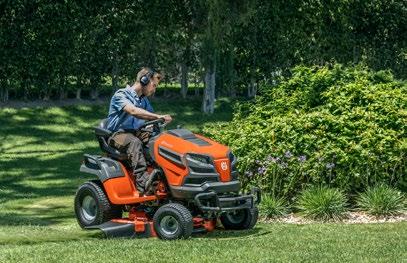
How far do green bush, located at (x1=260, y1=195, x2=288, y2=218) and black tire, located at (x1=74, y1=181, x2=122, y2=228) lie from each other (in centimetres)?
184

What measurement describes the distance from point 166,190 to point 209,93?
1689 centimetres

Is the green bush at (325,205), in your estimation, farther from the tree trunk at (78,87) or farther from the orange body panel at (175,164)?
the tree trunk at (78,87)

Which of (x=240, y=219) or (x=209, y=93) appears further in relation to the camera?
(x=209, y=93)

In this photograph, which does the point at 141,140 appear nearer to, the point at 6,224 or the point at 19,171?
the point at 6,224

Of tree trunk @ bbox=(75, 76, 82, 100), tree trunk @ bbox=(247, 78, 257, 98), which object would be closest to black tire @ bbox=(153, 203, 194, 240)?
tree trunk @ bbox=(75, 76, 82, 100)

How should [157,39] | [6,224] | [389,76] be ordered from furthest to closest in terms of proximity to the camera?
[157,39] < [389,76] < [6,224]

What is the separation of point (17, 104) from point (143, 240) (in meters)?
15.6

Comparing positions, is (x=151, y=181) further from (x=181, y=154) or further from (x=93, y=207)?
(x=93, y=207)

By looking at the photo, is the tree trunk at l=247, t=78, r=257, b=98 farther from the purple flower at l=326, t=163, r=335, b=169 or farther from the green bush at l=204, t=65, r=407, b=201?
the purple flower at l=326, t=163, r=335, b=169

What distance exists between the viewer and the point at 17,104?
24.4 m

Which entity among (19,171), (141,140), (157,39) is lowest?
(19,171)

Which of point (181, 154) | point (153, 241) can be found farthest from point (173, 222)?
point (181, 154)

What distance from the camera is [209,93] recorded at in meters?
26.6

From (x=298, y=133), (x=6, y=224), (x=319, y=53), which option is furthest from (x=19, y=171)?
(x=319, y=53)
